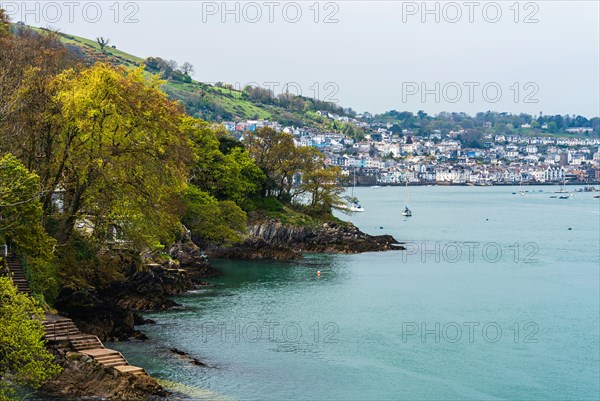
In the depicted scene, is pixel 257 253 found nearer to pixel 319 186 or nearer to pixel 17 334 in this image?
pixel 319 186

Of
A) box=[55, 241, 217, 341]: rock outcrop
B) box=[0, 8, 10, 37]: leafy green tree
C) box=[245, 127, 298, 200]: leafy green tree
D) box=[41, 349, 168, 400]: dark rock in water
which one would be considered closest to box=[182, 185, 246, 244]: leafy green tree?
box=[55, 241, 217, 341]: rock outcrop

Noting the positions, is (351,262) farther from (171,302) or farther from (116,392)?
(116,392)

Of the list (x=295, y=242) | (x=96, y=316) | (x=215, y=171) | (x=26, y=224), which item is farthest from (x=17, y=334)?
(x=295, y=242)

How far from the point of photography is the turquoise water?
1081 inches

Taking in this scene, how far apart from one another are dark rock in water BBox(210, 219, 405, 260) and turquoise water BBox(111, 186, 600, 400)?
7.70 ft

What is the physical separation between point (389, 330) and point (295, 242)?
30.8 m

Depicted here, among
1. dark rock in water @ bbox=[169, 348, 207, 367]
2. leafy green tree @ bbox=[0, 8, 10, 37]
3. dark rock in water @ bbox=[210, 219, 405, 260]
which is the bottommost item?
dark rock in water @ bbox=[169, 348, 207, 367]

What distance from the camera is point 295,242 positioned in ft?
219

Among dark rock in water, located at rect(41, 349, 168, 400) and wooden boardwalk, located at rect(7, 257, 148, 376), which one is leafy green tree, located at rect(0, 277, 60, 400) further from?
wooden boardwalk, located at rect(7, 257, 148, 376)

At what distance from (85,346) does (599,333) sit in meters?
23.6

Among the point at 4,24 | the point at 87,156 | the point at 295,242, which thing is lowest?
the point at 295,242

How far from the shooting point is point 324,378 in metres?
27.9

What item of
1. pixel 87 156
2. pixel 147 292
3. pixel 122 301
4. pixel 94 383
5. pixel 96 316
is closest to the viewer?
pixel 94 383

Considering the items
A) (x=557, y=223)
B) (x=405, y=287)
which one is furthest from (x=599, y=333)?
(x=557, y=223)
